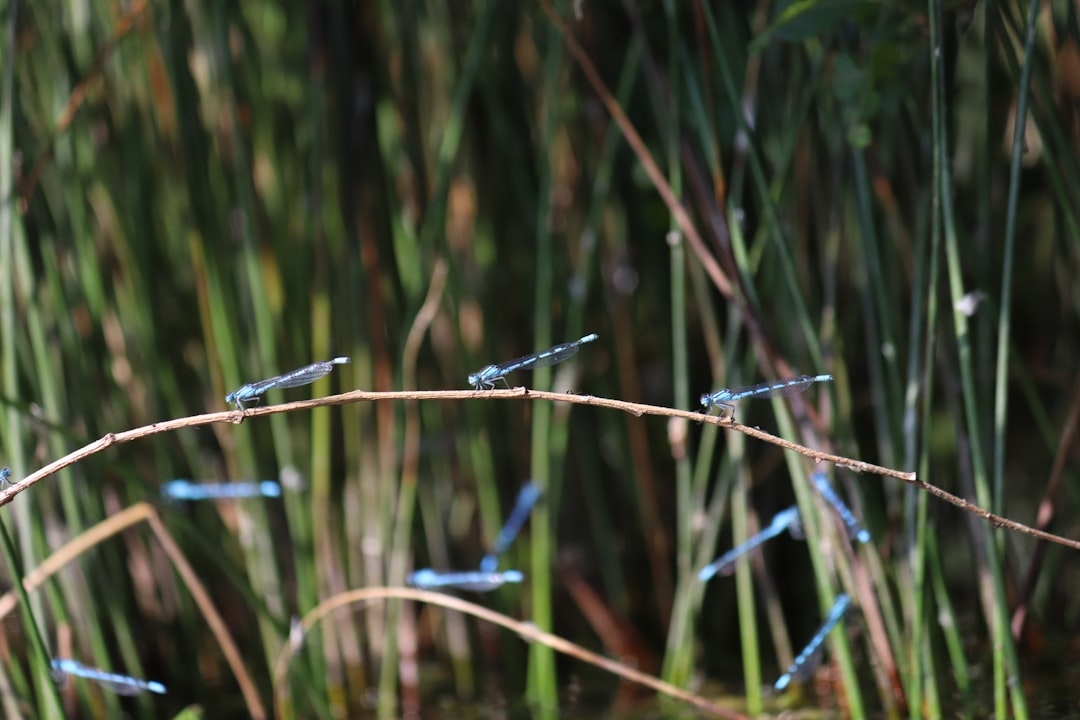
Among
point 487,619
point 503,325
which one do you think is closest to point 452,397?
point 487,619

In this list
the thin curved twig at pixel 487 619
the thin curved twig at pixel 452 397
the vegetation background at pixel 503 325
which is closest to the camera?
the thin curved twig at pixel 452 397

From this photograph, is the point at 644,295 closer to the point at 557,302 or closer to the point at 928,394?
the point at 557,302

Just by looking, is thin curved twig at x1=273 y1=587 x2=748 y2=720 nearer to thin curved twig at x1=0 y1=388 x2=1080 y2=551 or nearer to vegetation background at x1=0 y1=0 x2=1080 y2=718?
vegetation background at x1=0 y1=0 x2=1080 y2=718

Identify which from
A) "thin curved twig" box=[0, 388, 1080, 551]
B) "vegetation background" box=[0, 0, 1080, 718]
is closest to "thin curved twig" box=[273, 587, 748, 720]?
"vegetation background" box=[0, 0, 1080, 718]

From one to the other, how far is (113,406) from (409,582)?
0.49 m

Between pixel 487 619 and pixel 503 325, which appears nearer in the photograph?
pixel 487 619

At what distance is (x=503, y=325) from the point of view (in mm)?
1884

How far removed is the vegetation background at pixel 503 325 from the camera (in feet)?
4.36

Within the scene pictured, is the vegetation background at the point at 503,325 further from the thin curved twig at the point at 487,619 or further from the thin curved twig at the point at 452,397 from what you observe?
the thin curved twig at the point at 452,397

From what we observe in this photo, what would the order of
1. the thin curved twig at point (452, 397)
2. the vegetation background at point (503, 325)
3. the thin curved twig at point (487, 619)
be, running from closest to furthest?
1. the thin curved twig at point (452, 397)
2. the thin curved twig at point (487, 619)
3. the vegetation background at point (503, 325)

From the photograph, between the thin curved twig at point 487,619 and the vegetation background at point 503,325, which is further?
the vegetation background at point 503,325

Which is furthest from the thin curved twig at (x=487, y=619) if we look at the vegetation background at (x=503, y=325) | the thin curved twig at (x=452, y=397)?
the thin curved twig at (x=452, y=397)

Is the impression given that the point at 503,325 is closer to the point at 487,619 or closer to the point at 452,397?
the point at 487,619

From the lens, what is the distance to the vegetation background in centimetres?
133
